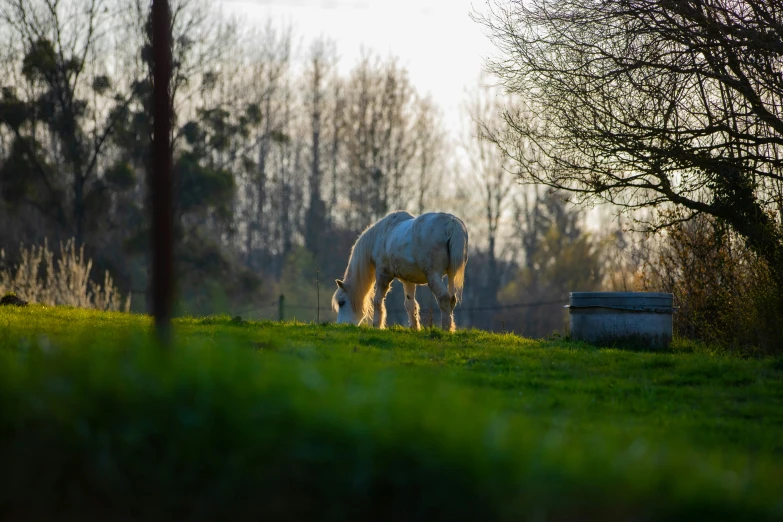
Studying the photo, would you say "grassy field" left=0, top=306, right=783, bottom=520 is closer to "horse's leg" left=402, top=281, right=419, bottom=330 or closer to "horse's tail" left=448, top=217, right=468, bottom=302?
"horse's tail" left=448, top=217, right=468, bottom=302

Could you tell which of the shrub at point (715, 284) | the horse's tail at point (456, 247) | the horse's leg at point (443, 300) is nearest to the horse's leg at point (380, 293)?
the horse's leg at point (443, 300)

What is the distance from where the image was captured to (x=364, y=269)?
1284 centimetres

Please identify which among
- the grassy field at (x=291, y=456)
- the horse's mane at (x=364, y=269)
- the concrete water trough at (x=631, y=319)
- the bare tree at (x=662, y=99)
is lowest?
the grassy field at (x=291, y=456)

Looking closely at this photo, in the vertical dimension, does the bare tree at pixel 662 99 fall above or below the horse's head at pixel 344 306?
→ above

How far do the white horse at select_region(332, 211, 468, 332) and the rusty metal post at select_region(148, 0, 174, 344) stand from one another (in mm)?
6955

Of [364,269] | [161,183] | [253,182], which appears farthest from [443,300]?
[253,182]

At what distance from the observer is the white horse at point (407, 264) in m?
11.5

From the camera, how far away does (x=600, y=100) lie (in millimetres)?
11805

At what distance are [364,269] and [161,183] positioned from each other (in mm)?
8259

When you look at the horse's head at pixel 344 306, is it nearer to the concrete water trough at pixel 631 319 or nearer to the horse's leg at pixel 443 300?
the horse's leg at pixel 443 300

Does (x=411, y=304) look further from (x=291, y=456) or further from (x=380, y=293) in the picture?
(x=291, y=456)

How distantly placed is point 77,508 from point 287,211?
122 feet

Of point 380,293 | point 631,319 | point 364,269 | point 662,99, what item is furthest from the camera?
point 364,269

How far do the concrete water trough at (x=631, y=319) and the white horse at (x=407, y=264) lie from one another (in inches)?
76.3
